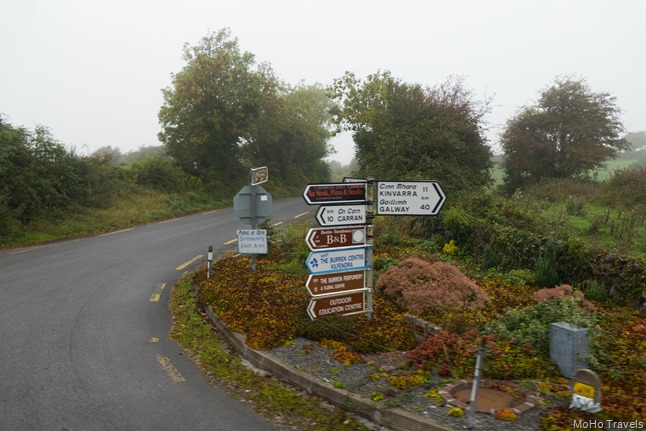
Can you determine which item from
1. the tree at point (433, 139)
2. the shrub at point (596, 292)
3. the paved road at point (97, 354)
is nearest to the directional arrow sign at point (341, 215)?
the paved road at point (97, 354)

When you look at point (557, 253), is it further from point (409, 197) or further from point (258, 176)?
point (258, 176)

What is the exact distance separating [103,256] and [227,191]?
62.0ft

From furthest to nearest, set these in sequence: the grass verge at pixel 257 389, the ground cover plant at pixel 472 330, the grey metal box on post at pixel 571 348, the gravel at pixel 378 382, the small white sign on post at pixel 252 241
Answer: the small white sign on post at pixel 252 241 < the grey metal box on post at pixel 571 348 < the ground cover plant at pixel 472 330 < the grass verge at pixel 257 389 < the gravel at pixel 378 382

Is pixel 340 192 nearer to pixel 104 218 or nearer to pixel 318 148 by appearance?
pixel 104 218

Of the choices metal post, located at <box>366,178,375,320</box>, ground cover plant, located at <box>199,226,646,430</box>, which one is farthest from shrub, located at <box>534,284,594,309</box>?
metal post, located at <box>366,178,375,320</box>

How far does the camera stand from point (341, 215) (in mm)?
7070

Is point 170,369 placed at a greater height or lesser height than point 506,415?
lesser

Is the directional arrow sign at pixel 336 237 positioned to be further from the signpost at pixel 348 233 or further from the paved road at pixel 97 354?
the paved road at pixel 97 354

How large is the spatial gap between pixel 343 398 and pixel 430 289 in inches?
144

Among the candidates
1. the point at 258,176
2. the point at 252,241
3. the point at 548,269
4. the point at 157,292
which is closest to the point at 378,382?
the point at 252,241

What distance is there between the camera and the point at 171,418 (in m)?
4.89

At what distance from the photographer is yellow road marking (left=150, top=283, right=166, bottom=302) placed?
957cm

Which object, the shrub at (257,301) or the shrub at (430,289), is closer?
the shrub at (257,301)

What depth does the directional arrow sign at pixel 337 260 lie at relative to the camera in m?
6.79
